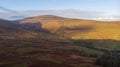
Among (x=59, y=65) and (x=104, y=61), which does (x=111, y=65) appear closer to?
(x=104, y=61)

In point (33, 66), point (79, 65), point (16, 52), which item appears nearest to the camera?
point (33, 66)

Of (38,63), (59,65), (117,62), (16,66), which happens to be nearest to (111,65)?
(117,62)

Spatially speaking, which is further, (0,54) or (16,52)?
(16,52)

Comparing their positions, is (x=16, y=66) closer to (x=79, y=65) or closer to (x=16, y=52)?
(x=79, y=65)

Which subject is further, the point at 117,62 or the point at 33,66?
the point at 117,62

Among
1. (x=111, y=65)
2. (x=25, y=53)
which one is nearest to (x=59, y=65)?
(x=111, y=65)

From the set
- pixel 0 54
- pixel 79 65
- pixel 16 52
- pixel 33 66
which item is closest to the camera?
pixel 33 66

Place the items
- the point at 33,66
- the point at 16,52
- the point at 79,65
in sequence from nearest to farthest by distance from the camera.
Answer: the point at 33,66 < the point at 79,65 < the point at 16,52

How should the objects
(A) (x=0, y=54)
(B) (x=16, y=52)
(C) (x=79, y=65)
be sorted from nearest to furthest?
(C) (x=79, y=65) < (A) (x=0, y=54) < (B) (x=16, y=52)
